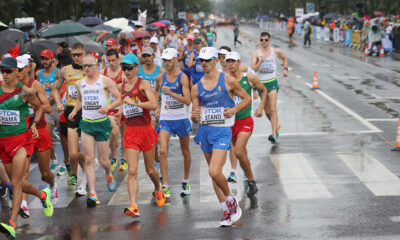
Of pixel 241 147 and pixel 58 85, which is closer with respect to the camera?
pixel 241 147

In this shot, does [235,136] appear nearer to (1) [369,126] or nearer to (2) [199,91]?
(2) [199,91]

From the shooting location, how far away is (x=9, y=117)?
8758 millimetres

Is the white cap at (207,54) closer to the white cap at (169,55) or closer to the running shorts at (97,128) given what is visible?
the white cap at (169,55)

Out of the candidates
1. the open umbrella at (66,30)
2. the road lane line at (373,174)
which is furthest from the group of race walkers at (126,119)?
the open umbrella at (66,30)

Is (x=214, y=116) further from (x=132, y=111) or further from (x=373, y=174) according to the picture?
(x=373, y=174)

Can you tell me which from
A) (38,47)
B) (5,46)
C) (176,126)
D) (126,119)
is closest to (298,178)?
(176,126)

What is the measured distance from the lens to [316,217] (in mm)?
8789

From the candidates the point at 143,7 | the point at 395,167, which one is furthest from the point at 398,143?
the point at 143,7

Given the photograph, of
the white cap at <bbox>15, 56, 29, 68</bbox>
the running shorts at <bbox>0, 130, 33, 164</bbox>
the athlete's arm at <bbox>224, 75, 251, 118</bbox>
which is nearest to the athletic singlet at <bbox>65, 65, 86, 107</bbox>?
the white cap at <bbox>15, 56, 29, 68</bbox>

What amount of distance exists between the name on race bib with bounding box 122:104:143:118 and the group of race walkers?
0.04 feet

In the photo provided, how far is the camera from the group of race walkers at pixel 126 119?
28.8 ft

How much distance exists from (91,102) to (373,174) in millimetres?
4516

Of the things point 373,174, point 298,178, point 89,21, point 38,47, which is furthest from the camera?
point 89,21

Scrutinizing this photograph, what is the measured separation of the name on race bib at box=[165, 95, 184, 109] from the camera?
34.4 ft
